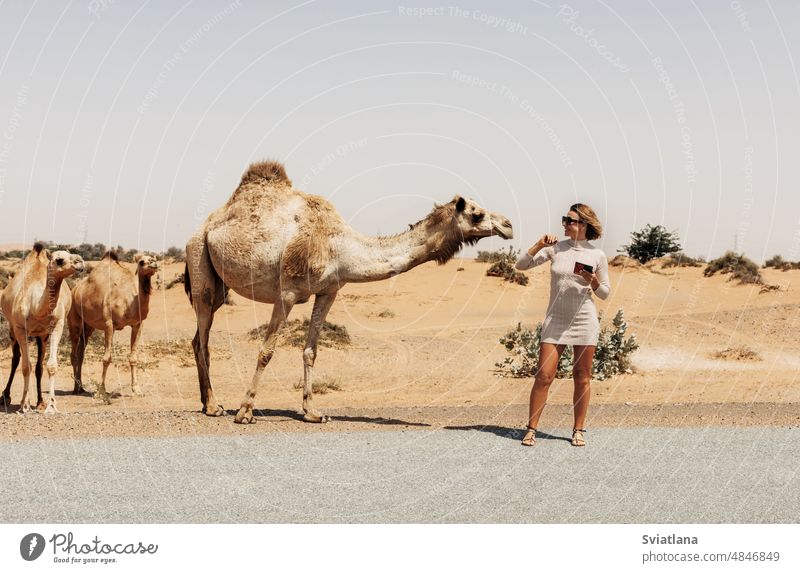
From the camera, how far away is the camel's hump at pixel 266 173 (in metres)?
13.2

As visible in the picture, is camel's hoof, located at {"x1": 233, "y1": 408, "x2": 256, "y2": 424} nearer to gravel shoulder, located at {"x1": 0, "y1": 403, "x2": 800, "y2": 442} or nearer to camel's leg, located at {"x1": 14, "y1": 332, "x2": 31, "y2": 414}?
gravel shoulder, located at {"x1": 0, "y1": 403, "x2": 800, "y2": 442}

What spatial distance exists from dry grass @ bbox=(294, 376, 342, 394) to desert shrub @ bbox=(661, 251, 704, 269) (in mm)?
31351

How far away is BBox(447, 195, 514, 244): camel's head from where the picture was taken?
11.6 metres

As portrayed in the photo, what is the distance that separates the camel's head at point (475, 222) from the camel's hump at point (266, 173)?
9.22 ft

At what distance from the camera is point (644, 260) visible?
1938 inches

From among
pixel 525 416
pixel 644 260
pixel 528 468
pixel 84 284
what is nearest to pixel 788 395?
pixel 525 416

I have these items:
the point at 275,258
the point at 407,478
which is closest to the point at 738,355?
the point at 275,258

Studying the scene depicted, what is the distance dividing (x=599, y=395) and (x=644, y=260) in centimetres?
3348

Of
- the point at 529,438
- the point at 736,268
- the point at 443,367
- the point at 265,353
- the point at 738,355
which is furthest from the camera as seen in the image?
the point at 736,268

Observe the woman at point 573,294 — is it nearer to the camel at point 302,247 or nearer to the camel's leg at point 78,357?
the camel at point 302,247

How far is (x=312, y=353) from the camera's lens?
12664 mm

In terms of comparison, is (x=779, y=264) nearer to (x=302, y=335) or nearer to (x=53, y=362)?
(x=302, y=335)

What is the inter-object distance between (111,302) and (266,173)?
19.4 feet

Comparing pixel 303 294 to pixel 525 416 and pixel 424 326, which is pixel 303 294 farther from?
pixel 424 326
